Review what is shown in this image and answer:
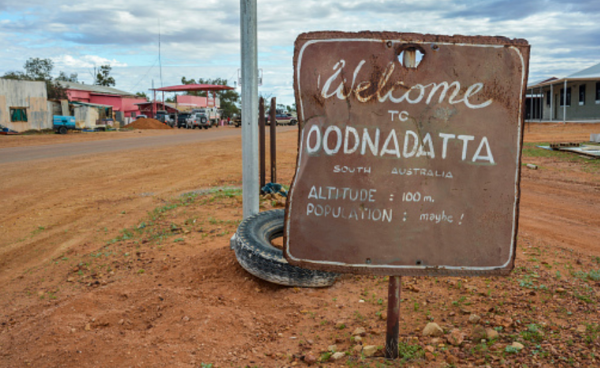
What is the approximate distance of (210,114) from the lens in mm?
46875

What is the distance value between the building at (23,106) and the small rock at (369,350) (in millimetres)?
37068

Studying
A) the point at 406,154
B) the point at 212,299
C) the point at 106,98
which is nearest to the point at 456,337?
the point at 406,154

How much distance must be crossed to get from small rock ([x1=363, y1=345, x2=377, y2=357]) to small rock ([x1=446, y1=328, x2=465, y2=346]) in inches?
19.8

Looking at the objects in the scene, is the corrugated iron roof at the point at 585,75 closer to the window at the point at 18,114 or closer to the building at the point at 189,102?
the window at the point at 18,114

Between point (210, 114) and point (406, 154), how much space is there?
45.6m

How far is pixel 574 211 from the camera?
24.6 ft

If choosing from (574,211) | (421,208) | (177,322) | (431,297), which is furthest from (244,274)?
(574,211)

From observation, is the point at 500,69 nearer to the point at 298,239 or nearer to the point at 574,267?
the point at 298,239

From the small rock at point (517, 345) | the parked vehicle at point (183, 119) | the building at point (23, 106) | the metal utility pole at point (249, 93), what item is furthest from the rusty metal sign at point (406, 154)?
the parked vehicle at point (183, 119)

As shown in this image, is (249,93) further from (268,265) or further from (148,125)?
(148,125)

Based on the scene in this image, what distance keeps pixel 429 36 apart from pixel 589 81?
3422 cm

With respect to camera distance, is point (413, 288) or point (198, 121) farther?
point (198, 121)

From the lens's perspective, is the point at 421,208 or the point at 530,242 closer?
the point at 421,208

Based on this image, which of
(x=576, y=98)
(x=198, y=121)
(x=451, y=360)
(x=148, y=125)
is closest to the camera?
(x=451, y=360)
